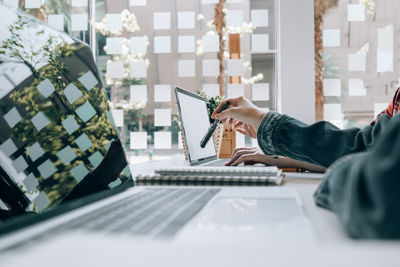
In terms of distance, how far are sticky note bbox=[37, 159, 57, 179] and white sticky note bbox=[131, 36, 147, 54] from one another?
1523 mm

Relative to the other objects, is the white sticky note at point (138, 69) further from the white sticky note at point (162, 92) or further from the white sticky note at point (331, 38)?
the white sticky note at point (331, 38)

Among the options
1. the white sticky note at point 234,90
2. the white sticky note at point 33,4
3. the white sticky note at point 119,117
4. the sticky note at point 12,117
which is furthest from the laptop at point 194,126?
the white sticky note at point 33,4

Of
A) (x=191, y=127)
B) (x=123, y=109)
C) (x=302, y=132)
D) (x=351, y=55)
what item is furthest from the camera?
(x=123, y=109)

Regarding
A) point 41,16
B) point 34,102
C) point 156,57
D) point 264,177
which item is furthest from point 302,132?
point 41,16

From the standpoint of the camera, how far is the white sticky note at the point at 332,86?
7.23ft

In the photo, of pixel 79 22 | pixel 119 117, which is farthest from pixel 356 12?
pixel 79 22

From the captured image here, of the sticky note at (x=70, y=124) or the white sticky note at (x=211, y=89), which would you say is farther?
the white sticky note at (x=211, y=89)

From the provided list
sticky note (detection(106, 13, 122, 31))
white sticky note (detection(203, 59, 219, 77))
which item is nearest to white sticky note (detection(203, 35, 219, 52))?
white sticky note (detection(203, 59, 219, 77))

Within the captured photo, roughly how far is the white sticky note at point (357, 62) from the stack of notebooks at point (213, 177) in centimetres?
164

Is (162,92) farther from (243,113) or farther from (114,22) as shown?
(243,113)

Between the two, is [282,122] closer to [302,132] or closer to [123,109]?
[302,132]

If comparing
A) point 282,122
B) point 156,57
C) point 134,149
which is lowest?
point 134,149

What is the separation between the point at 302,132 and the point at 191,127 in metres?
0.44

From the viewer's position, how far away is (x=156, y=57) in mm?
2324
